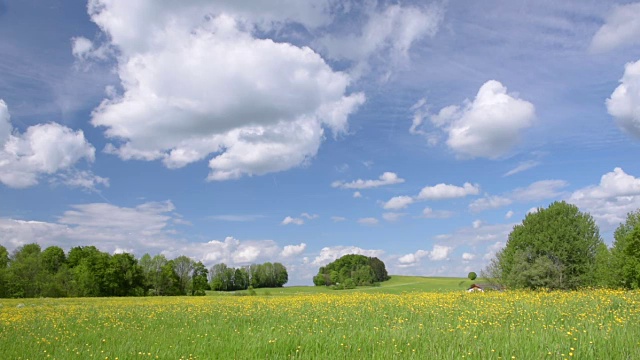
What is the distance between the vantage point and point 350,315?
1591cm

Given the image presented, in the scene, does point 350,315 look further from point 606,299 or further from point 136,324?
point 606,299

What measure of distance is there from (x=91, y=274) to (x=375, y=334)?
80357 mm

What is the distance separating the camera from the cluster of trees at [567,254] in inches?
1816

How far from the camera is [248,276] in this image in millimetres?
129875

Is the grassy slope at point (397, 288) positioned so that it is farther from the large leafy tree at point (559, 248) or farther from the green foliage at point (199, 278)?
the large leafy tree at point (559, 248)

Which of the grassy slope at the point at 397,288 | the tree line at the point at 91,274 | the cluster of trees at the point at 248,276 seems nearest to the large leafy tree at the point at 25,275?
the tree line at the point at 91,274

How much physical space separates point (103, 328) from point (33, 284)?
69.8 m

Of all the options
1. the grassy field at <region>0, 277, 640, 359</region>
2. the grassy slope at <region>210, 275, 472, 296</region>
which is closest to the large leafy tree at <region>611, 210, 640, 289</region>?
the grassy slope at <region>210, 275, 472, 296</region>

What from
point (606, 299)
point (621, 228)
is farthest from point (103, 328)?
point (621, 228)

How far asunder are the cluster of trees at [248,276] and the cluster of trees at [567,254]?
89.2 m

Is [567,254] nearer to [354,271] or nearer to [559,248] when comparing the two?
[559,248]

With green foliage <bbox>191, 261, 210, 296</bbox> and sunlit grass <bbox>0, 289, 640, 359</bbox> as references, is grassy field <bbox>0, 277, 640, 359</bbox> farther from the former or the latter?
green foliage <bbox>191, 261, 210, 296</bbox>

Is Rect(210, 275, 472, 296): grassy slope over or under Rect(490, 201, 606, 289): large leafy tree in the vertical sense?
under

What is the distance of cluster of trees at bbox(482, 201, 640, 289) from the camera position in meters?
46.1
